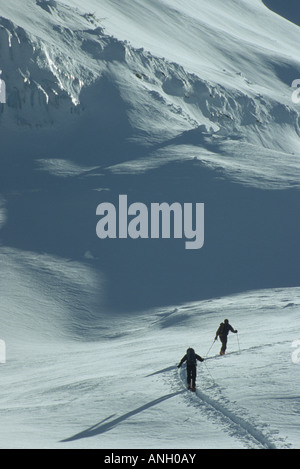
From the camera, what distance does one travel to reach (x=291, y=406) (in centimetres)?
1756

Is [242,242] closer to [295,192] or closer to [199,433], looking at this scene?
[295,192]

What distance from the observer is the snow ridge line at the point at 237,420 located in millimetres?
15195

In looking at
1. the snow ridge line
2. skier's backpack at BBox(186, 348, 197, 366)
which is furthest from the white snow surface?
skier's backpack at BBox(186, 348, 197, 366)

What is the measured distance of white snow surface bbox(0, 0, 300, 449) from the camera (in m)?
18.7

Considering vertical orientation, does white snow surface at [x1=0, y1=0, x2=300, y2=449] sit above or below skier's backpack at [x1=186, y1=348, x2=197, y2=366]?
above

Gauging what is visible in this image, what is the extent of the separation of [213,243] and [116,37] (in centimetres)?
4834

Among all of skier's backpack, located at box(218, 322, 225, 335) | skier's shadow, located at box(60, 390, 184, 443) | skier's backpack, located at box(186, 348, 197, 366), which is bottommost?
skier's shadow, located at box(60, 390, 184, 443)

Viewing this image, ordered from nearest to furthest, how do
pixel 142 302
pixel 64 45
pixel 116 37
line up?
pixel 142 302, pixel 64 45, pixel 116 37

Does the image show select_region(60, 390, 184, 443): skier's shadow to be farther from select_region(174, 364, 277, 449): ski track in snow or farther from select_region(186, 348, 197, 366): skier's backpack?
select_region(186, 348, 197, 366): skier's backpack

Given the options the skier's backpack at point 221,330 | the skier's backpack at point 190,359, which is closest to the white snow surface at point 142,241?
the skier's backpack at point 190,359

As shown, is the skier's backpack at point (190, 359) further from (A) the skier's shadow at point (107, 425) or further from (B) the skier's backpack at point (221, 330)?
(B) the skier's backpack at point (221, 330)

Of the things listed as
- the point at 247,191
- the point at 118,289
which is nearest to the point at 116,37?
the point at 247,191

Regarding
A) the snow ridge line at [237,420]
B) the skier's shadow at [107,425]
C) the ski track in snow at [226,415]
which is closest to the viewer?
the snow ridge line at [237,420]

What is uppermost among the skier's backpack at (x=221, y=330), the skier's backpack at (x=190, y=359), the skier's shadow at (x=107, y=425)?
the skier's backpack at (x=221, y=330)
